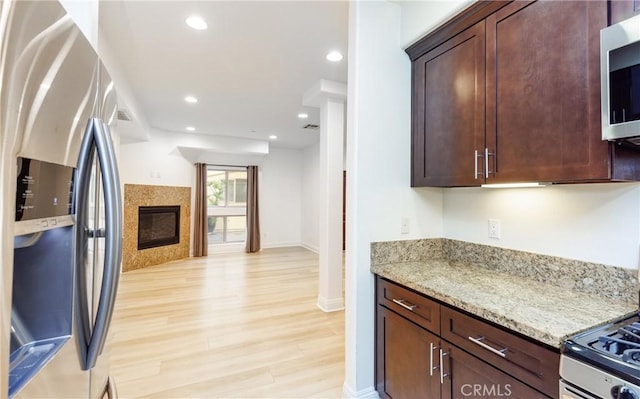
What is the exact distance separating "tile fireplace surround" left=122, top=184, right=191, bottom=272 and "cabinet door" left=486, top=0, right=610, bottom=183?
5.46 m

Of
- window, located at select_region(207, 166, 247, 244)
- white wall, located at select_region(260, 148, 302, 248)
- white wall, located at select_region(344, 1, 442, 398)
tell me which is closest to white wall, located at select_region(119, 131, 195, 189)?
window, located at select_region(207, 166, 247, 244)

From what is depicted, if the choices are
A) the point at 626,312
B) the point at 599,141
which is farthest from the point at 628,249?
the point at 599,141

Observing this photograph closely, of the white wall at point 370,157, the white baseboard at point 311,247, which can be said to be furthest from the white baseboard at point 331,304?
the white baseboard at point 311,247

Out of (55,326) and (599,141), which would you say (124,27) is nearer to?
(55,326)

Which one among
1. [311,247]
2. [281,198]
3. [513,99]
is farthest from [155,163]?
[513,99]

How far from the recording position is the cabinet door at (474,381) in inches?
40.9

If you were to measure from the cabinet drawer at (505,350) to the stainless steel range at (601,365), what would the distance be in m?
0.05

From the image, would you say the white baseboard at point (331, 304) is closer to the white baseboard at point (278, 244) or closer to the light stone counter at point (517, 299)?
the light stone counter at point (517, 299)

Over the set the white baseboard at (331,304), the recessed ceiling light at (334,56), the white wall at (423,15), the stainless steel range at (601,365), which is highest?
the recessed ceiling light at (334,56)

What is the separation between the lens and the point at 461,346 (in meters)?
1.24

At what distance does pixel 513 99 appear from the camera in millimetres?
1359

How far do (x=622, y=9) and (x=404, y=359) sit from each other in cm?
173

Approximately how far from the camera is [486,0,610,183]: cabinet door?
1105mm

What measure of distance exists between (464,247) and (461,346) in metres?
0.81
